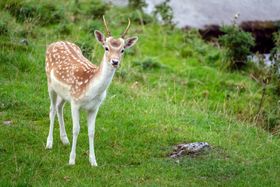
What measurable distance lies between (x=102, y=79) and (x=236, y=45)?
342 inches

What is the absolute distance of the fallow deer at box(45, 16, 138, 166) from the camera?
884 cm

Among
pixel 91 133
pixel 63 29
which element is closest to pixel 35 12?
pixel 63 29

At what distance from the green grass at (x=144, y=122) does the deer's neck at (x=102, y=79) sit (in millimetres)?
1138

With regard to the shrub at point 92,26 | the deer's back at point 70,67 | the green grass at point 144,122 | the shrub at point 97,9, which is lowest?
the green grass at point 144,122

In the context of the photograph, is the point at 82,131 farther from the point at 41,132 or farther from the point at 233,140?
the point at 233,140

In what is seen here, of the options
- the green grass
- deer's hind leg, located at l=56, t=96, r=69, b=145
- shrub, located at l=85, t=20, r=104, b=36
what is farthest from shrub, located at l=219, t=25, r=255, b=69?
deer's hind leg, located at l=56, t=96, r=69, b=145

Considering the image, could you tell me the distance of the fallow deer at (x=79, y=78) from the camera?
884 cm

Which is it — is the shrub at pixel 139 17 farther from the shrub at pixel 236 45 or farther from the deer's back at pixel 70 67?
the deer's back at pixel 70 67

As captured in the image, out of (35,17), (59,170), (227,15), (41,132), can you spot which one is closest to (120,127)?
(41,132)

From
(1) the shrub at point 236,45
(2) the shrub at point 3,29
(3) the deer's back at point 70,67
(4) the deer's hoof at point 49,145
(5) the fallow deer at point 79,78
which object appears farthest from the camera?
(1) the shrub at point 236,45

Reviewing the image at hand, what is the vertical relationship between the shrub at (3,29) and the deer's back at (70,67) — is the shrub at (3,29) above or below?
below

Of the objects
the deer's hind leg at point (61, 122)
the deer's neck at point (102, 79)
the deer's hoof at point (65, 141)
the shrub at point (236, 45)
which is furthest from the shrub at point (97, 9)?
the deer's neck at point (102, 79)

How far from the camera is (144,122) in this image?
11.8 m

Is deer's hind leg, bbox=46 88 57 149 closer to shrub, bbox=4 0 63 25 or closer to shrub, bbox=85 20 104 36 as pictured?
shrub, bbox=4 0 63 25
